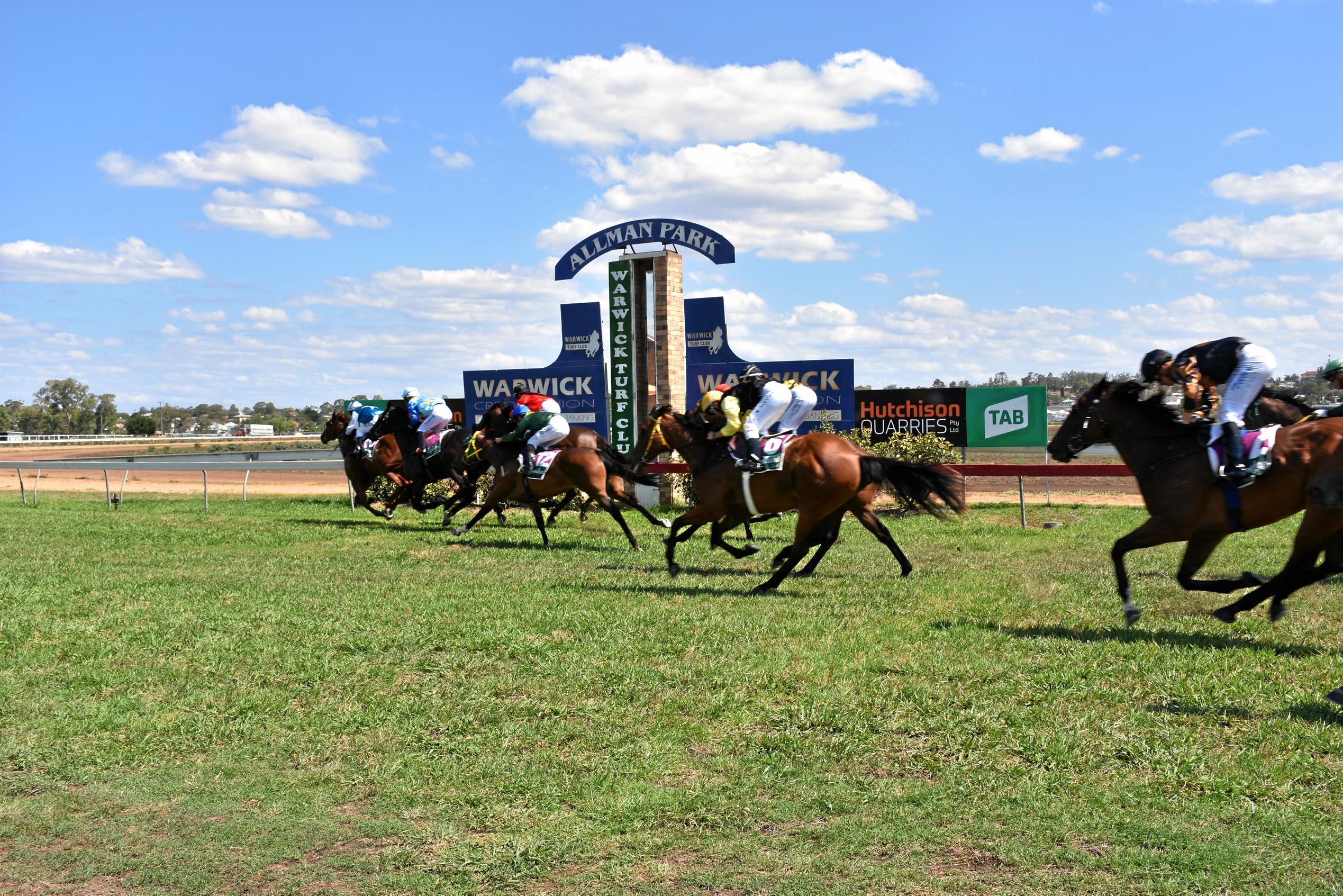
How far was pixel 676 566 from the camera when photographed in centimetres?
1155

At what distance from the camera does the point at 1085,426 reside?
9.57m

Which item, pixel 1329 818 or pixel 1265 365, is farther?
pixel 1265 365

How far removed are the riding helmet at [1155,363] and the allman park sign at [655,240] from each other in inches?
469

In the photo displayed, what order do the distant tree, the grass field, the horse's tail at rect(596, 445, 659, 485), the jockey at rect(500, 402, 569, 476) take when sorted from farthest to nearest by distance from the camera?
the distant tree → the jockey at rect(500, 402, 569, 476) → the horse's tail at rect(596, 445, 659, 485) → the grass field

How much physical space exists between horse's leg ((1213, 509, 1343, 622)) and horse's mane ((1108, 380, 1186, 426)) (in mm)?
1274

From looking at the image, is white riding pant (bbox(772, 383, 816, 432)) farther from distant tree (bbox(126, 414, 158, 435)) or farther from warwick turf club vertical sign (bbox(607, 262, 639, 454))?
distant tree (bbox(126, 414, 158, 435))

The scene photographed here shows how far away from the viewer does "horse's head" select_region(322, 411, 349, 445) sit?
2000 centimetres

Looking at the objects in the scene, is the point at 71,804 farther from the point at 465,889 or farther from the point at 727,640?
the point at 727,640

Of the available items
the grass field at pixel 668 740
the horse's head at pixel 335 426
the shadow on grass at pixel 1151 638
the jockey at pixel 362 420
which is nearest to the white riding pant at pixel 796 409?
the grass field at pixel 668 740

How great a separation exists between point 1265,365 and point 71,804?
8706mm

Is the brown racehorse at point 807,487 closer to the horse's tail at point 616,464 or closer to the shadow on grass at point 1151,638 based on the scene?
the shadow on grass at point 1151,638

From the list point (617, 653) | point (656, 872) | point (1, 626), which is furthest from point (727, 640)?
point (1, 626)

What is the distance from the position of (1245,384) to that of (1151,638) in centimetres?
223

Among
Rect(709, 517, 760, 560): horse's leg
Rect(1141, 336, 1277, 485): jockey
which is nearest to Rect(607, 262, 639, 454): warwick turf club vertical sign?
Rect(709, 517, 760, 560): horse's leg
